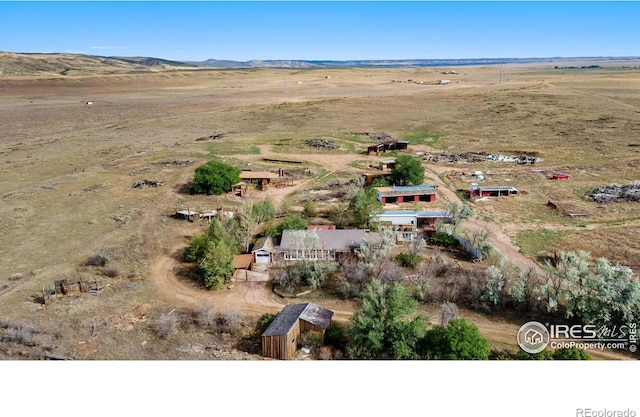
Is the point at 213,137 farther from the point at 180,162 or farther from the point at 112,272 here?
the point at 112,272

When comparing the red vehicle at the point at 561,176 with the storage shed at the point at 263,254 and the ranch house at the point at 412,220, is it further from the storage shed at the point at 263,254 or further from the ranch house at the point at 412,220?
the storage shed at the point at 263,254

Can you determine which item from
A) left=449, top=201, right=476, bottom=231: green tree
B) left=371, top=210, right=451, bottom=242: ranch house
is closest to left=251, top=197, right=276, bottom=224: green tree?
left=371, top=210, right=451, bottom=242: ranch house

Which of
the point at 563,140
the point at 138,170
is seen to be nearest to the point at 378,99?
the point at 563,140

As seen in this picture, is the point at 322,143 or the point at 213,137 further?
the point at 213,137

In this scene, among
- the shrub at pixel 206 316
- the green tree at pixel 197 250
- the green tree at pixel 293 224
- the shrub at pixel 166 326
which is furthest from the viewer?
the green tree at pixel 293 224

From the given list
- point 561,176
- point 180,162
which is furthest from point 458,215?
point 180,162

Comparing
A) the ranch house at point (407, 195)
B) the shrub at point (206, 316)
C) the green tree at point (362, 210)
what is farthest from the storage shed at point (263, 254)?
the ranch house at point (407, 195)

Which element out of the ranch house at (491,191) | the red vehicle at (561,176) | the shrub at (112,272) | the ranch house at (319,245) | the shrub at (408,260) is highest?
the red vehicle at (561,176)
